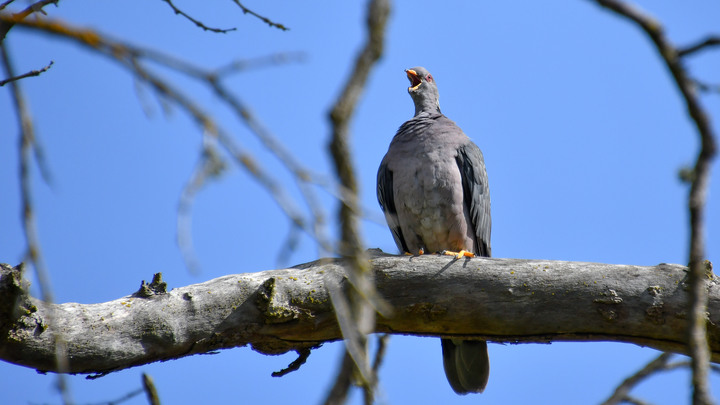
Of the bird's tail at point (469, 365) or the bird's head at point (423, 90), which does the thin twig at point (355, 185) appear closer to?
the bird's tail at point (469, 365)

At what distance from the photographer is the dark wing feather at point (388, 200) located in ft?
24.3

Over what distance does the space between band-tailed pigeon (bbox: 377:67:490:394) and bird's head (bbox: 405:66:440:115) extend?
2.71ft

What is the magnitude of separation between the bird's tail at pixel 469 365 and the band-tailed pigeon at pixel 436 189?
1212mm

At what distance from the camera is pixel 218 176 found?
209cm

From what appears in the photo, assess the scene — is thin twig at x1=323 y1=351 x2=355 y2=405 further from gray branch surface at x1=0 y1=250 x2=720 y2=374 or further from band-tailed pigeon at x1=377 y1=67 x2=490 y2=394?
band-tailed pigeon at x1=377 y1=67 x2=490 y2=394

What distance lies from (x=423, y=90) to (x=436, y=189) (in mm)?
1934

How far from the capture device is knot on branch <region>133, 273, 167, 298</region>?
457 centimetres

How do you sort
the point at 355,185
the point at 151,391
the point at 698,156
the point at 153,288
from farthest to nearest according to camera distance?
the point at 153,288 → the point at 151,391 → the point at 698,156 → the point at 355,185

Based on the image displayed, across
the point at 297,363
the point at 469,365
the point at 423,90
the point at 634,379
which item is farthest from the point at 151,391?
the point at 423,90

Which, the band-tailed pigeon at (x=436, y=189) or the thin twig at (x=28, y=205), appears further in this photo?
the band-tailed pigeon at (x=436, y=189)

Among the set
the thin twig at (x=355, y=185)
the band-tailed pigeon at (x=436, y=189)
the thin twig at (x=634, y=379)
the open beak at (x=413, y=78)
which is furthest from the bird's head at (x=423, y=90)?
the thin twig at (x=355, y=185)

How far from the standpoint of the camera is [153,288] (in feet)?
15.1

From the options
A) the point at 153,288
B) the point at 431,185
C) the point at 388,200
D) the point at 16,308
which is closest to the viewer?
the point at 16,308

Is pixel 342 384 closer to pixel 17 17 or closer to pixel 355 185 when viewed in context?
pixel 355 185
